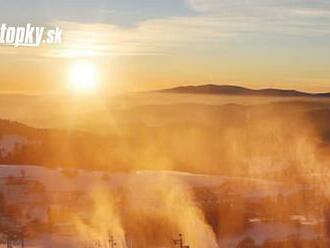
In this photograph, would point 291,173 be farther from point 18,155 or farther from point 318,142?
point 18,155

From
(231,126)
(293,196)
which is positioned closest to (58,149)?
(231,126)

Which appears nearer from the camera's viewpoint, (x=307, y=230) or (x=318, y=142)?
(x=307, y=230)

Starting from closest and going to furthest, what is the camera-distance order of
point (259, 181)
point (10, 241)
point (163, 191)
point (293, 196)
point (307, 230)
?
point (10, 241)
point (307, 230)
point (163, 191)
point (293, 196)
point (259, 181)

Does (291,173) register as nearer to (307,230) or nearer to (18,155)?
(307,230)

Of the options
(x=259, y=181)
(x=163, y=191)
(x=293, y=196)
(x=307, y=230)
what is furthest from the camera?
(x=259, y=181)

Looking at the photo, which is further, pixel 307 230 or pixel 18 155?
pixel 18 155

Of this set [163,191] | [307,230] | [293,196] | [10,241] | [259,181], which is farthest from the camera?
[259,181]

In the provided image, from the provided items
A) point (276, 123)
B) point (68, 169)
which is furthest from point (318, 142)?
point (68, 169)

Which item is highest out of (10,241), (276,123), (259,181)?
(276,123)

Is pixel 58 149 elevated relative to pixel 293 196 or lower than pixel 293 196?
elevated
